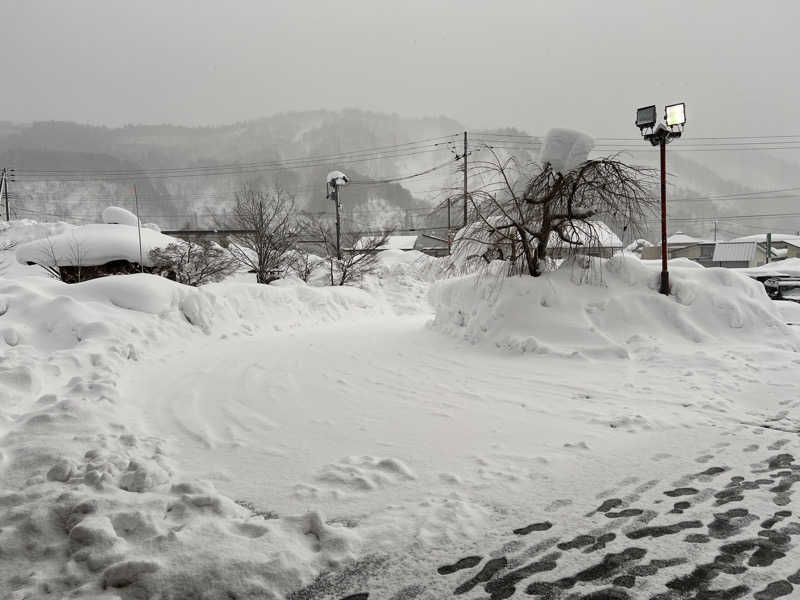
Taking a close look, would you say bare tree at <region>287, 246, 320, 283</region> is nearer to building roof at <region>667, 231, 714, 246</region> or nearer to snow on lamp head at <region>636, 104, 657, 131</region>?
snow on lamp head at <region>636, 104, 657, 131</region>

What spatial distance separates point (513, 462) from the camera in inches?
145

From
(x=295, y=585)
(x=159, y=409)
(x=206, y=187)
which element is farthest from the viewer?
(x=206, y=187)

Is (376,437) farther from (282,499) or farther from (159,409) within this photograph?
(159,409)

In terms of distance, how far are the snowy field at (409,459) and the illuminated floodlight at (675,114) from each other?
4.01 m

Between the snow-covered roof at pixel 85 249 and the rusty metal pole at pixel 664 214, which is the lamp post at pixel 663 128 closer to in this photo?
the rusty metal pole at pixel 664 214

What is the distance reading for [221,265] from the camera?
17.3 m

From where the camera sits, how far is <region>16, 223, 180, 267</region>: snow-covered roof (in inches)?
560

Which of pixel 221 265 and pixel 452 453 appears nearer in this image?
pixel 452 453

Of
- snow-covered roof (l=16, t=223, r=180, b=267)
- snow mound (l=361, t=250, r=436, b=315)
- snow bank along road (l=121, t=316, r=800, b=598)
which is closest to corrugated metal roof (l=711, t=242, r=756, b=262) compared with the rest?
snow mound (l=361, t=250, r=436, b=315)

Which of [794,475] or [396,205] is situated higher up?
[396,205]

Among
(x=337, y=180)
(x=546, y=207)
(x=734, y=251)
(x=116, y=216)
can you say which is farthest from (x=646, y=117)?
(x=734, y=251)

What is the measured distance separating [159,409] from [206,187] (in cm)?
13247

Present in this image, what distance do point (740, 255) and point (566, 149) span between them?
6232cm

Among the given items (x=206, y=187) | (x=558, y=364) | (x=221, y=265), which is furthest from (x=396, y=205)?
(x=558, y=364)
